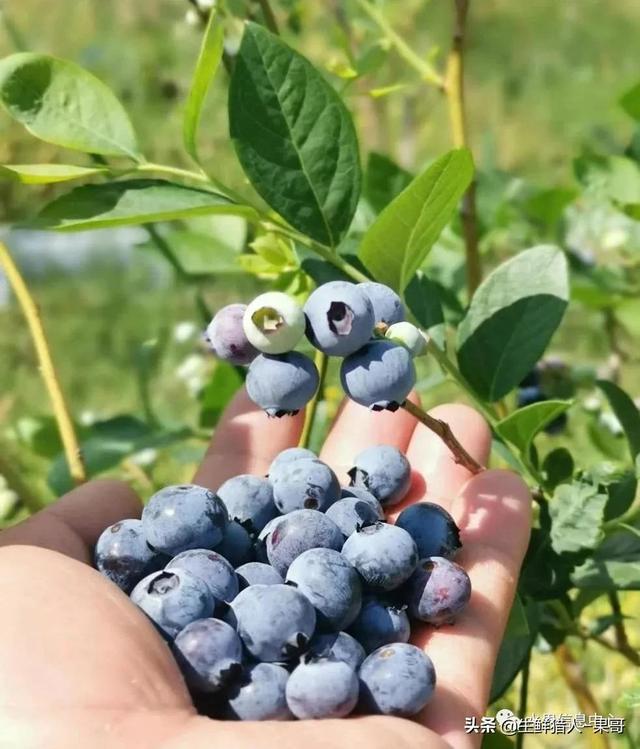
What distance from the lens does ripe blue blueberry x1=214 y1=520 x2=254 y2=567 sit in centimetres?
90

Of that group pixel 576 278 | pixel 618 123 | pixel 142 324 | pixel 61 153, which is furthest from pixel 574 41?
pixel 576 278

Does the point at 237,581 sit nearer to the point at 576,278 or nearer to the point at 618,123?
the point at 576,278

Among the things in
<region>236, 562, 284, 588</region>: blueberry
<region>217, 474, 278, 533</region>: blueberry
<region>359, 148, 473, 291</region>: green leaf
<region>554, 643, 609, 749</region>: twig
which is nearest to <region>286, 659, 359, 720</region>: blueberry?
<region>236, 562, 284, 588</region>: blueberry

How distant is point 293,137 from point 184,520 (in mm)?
328

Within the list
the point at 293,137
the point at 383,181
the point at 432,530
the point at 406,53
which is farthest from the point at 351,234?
the point at 432,530

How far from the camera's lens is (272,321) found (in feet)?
2.25

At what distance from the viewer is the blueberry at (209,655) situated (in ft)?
2.48

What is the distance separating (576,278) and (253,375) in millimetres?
825

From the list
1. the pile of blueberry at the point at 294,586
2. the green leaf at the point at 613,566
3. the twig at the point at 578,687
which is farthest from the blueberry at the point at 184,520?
the twig at the point at 578,687

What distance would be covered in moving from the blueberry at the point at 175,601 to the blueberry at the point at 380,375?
20cm

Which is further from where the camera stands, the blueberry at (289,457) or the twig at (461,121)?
the twig at (461,121)

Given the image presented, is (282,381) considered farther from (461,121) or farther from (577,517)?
(461,121)

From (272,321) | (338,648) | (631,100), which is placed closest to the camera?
(272,321)

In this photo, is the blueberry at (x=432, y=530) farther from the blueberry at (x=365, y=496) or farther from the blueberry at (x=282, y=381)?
the blueberry at (x=282, y=381)
